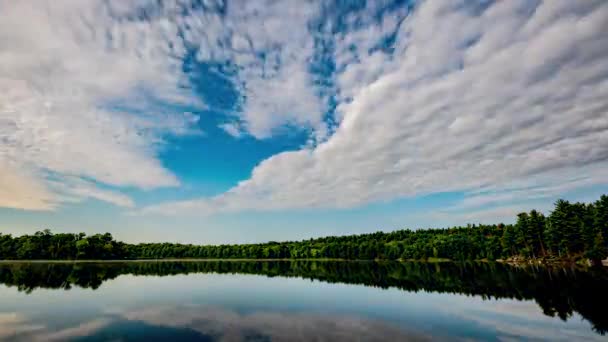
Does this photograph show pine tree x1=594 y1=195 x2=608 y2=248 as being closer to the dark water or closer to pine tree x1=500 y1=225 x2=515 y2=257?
pine tree x1=500 y1=225 x2=515 y2=257

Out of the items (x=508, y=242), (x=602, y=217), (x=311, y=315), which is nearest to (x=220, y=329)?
(x=311, y=315)

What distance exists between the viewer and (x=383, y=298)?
3512 cm

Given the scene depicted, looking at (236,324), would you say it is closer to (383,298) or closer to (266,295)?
(266,295)

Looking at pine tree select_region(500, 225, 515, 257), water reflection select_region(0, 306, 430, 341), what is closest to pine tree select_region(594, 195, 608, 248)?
pine tree select_region(500, 225, 515, 257)

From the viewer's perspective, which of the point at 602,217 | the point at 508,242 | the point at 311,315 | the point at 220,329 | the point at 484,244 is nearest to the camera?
the point at 220,329

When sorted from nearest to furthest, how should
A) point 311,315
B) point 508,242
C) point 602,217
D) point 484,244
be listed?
point 311,315 → point 602,217 → point 508,242 → point 484,244

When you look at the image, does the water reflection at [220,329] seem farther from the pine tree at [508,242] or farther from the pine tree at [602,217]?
the pine tree at [508,242]

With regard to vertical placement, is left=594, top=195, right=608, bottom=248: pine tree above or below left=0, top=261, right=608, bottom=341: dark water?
above

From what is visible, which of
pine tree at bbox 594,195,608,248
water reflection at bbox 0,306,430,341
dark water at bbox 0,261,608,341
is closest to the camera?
water reflection at bbox 0,306,430,341

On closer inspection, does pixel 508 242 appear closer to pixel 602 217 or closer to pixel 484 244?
pixel 484 244

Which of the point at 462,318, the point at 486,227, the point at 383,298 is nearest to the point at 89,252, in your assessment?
the point at 383,298

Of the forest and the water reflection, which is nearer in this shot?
the water reflection

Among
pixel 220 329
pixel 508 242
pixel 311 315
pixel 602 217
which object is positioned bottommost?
pixel 311 315

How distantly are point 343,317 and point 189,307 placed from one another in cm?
1529
